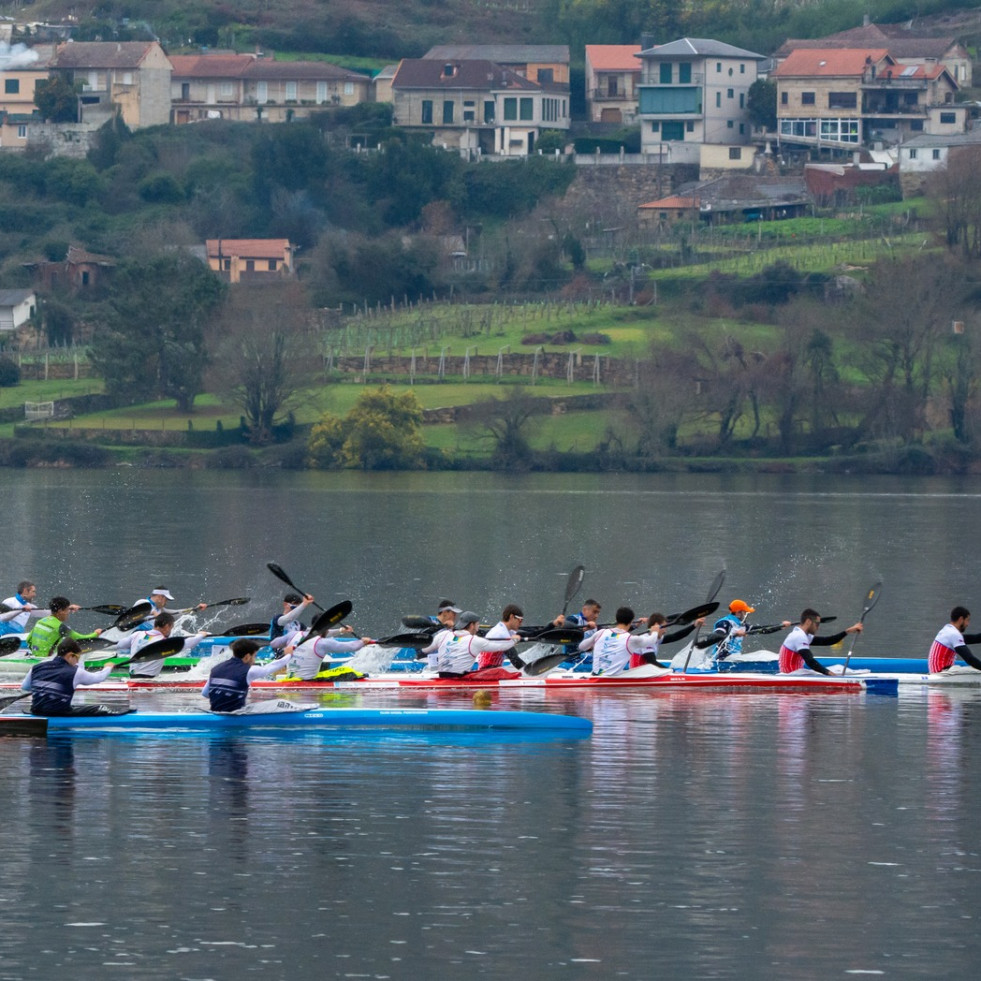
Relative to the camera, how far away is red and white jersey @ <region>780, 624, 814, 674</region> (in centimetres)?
3247

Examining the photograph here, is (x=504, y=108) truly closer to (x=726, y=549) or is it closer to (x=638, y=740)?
(x=726, y=549)

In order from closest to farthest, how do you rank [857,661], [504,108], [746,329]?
[857,661] → [746,329] → [504,108]

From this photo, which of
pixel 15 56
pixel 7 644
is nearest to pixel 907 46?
pixel 15 56

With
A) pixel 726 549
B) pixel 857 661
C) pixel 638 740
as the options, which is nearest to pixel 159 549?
pixel 726 549

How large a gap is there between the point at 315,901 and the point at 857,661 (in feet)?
56.9

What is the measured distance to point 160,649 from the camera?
2995 cm

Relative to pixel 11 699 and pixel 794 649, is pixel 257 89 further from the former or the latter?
pixel 11 699

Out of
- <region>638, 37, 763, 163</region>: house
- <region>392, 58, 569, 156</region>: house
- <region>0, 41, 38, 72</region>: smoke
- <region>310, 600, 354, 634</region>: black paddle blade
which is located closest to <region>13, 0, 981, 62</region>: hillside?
<region>0, 41, 38, 72</region>: smoke

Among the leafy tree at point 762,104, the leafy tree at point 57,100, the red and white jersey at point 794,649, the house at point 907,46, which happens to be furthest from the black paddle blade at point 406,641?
the leafy tree at point 57,100

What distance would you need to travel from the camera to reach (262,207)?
15125 centimetres

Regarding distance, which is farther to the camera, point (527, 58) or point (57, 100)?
point (527, 58)

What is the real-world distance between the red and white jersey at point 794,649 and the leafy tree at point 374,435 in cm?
6750

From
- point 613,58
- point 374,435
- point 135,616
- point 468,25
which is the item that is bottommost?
point 135,616

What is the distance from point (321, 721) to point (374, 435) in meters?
72.9
